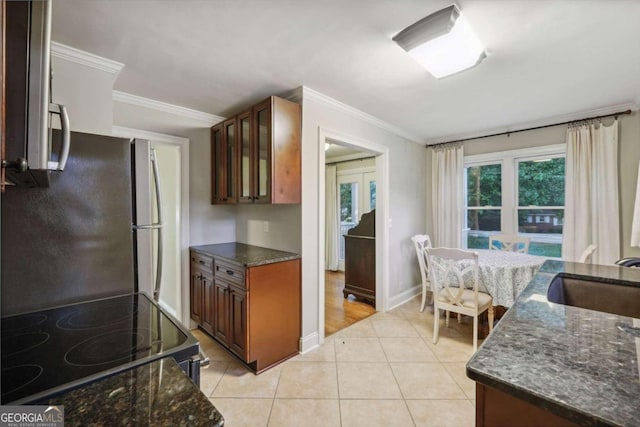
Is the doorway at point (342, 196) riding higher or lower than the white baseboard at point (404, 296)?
higher

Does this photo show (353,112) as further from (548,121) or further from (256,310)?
(548,121)

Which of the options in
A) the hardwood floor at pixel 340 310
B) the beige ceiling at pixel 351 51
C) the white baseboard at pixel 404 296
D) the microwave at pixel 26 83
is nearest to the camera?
the microwave at pixel 26 83

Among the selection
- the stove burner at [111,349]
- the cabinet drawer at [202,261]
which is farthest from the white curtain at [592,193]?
the stove burner at [111,349]

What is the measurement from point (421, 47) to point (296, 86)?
108 cm

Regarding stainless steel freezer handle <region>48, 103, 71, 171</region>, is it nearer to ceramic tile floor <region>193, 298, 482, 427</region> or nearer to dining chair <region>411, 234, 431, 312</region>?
ceramic tile floor <region>193, 298, 482, 427</region>

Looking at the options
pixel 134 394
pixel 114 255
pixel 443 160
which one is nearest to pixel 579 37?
pixel 443 160

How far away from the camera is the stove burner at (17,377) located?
70 cm

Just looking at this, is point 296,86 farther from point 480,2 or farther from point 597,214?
point 597,214

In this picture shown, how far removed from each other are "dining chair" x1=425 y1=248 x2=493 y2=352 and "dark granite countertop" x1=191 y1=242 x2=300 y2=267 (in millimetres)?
1421

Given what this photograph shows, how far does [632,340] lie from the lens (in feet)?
2.48

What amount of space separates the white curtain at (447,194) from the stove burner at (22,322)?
4206 mm

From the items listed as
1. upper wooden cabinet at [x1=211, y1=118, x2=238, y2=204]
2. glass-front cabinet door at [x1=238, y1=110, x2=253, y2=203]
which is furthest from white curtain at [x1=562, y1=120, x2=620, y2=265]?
upper wooden cabinet at [x1=211, y1=118, x2=238, y2=204]

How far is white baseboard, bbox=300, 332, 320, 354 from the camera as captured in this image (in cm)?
248

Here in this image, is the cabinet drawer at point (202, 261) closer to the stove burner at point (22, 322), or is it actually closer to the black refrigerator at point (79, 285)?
the black refrigerator at point (79, 285)
